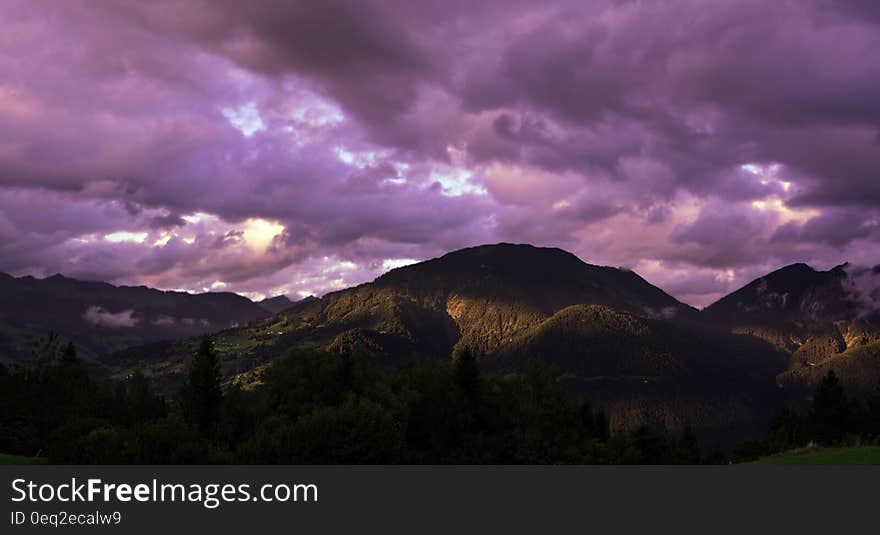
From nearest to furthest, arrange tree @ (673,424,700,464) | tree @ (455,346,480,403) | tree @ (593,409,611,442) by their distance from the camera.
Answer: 1. tree @ (455,346,480,403)
2. tree @ (673,424,700,464)
3. tree @ (593,409,611,442)

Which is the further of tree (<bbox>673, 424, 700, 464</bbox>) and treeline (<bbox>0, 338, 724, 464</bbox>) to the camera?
tree (<bbox>673, 424, 700, 464</bbox>)

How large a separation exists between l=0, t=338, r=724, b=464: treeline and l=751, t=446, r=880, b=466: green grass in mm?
31426

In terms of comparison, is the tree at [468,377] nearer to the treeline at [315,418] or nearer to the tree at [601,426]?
the treeline at [315,418]

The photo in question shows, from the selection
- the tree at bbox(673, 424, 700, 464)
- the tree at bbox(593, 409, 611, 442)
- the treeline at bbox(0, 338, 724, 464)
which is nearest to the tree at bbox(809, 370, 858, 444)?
the tree at bbox(673, 424, 700, 464)

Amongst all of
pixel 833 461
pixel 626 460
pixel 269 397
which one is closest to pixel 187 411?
pixel 269 397

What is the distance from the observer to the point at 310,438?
5784 centimetres

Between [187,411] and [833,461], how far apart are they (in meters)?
83.8

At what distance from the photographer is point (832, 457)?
3362 centimetres

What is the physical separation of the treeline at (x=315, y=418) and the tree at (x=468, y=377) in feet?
0.61

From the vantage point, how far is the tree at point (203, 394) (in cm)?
9731

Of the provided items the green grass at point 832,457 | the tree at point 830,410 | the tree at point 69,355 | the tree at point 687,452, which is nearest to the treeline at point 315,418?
the tree at point 69,355

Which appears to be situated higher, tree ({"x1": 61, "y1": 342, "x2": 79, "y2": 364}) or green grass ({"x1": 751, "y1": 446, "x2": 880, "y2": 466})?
tree ({"x1": 61, "y1": 342, "x2": 79, "y2": 364})

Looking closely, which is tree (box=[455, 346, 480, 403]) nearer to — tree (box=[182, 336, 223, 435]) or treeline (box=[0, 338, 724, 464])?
treeline (box=[0, 338, 724, 464])

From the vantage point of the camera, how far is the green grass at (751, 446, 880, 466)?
32312 mm
